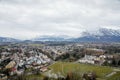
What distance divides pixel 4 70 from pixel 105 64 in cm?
3450

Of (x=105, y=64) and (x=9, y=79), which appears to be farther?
(x=105, y=64)

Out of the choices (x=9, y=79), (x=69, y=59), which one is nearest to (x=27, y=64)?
(x=69, y=59)

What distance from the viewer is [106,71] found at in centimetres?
7512

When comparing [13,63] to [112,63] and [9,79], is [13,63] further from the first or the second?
[112,63]

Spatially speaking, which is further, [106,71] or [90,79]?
[106,71]

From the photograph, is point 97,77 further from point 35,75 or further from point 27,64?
point 27,64

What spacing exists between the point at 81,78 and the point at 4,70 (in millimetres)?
28345

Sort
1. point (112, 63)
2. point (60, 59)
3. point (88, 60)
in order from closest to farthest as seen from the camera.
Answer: point (112, 63)
point (88, 60)
point (60, 59)

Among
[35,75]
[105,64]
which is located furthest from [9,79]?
[105,64]

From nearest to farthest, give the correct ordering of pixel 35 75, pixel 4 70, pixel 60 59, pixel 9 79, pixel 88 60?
pixel 9 79, pixel 35 75, pixel 4 70, pixel 88 60, pixel 60 59

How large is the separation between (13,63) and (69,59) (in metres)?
23.3

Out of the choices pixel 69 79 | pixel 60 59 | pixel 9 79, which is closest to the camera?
pixel 69 79

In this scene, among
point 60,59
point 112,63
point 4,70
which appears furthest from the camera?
point 60,59

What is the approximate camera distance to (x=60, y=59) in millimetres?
108062
